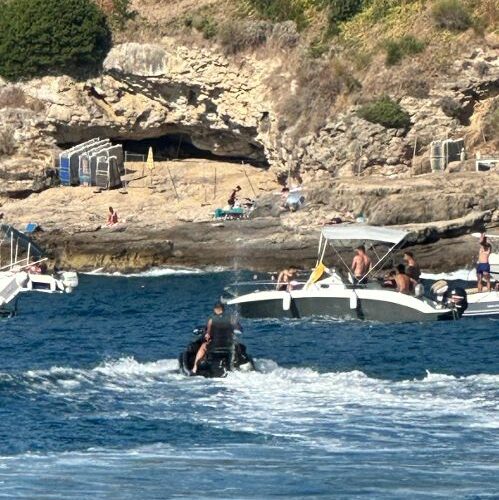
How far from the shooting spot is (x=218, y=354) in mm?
29266

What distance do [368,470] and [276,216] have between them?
82.6ft

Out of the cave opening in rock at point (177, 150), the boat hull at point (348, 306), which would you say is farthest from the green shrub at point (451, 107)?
the boat hull at point (348, 306)

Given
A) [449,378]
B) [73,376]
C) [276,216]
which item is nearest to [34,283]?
[276,216]

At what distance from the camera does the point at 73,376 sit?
1158 inches

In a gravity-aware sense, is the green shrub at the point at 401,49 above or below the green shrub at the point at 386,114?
above

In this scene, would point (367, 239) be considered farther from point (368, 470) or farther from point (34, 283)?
point (368, 470)

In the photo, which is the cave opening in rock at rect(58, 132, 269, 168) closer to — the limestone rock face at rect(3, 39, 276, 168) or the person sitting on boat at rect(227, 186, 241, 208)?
the limestone rock face at rect(3, 39, 276, 168)

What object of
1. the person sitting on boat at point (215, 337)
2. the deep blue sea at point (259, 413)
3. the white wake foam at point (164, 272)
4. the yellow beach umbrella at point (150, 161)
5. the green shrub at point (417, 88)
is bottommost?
the deep blue sea at point (259, 413)

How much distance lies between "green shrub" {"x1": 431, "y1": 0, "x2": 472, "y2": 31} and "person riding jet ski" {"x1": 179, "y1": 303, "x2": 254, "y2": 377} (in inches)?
990

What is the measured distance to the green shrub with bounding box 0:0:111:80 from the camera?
5462 centimetres

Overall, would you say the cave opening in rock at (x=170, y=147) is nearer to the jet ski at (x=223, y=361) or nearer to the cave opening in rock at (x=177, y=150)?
the cave opening in rock at (x=177, y=150)

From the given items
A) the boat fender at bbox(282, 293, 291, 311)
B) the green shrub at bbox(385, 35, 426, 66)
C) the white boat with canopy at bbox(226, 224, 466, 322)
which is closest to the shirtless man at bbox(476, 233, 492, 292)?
the white boat with canopy at bbox(226, 224, 466, 322)

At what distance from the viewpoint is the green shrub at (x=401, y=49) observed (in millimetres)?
52156

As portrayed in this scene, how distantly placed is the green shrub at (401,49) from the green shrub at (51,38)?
928 cm
